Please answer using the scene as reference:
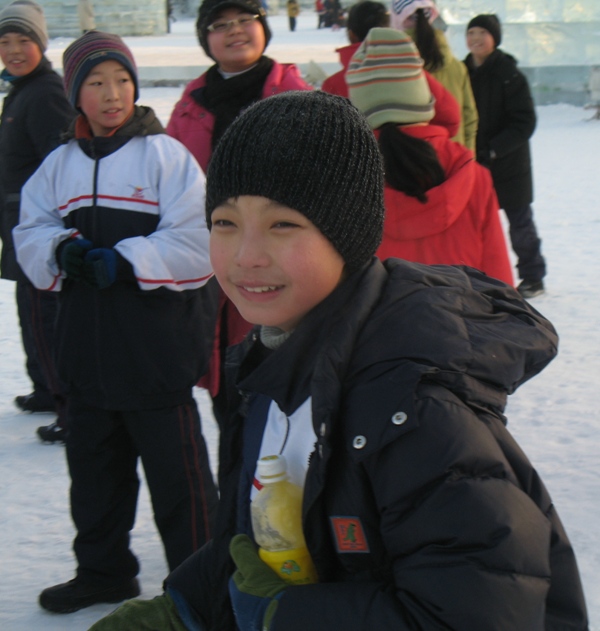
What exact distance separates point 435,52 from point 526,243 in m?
1.88

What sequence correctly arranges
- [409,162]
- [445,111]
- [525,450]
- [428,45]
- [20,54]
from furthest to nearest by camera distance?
1. [428,45]
2. [20,54]
3. [525,450]
4. [445,111]
5. [409,162]

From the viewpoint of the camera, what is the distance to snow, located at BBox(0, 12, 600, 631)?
3145 mm

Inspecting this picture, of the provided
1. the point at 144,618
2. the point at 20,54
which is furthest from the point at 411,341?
the point at 20,54

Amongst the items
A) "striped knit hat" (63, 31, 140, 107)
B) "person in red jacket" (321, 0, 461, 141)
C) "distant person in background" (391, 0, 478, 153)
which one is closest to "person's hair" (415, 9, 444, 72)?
"distant person in background" (391, 0, 478, 153)

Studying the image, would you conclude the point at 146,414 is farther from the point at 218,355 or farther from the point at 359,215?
the point at 359,215

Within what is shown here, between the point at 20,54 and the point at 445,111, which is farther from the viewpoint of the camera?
the point at 20,54

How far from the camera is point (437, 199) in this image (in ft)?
10.2

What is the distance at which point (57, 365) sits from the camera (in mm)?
2830

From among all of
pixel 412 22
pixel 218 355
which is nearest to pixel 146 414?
pixel 218 355

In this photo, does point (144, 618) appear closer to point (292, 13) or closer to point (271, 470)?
point (271, 470)

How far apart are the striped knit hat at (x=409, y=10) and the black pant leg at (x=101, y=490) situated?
3.03 m

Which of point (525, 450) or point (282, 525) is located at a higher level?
point (282, 525)

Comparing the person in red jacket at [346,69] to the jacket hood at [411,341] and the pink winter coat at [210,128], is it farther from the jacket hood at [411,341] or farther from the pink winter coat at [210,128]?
the jacket hood at [411,341]

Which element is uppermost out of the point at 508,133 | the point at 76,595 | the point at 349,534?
the point at 349,534
